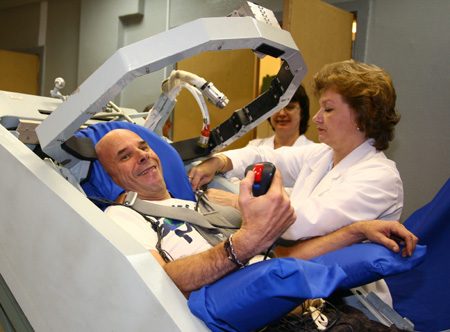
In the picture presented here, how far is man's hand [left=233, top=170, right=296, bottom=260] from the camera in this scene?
95 cm

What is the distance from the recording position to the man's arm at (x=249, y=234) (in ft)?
3.14

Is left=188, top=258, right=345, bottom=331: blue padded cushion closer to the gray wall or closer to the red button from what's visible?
the red button

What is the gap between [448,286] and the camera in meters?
1.59

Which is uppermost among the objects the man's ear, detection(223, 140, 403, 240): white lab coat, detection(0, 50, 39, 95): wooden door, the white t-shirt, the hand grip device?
detection(0, 50, 39, 95): wooden door

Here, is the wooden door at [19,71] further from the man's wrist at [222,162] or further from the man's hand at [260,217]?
the man's hand at [260,217]

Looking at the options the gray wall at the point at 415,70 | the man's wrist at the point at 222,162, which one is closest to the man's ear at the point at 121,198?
the man's wrist at the point at 222,162

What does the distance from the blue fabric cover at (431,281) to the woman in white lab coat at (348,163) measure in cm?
30

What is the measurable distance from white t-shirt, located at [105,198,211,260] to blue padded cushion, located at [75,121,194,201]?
271mm

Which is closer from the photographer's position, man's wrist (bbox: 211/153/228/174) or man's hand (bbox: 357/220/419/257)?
man's hand (bbox: 357/220/419/257)

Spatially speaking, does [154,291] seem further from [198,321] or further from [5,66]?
[5,66]

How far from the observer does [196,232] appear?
139 centimetres

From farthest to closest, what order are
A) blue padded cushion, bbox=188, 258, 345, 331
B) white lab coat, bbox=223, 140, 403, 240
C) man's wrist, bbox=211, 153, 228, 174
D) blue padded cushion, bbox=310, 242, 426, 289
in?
man's wrist, bbox=211, 153, 228, 174 → white lab coat, bbox=223, 140, 403, 240 → blue padded cushion, bbox=310, 242, 426, 289 → blue padded cushion, bbox=188, 258, 345, 331

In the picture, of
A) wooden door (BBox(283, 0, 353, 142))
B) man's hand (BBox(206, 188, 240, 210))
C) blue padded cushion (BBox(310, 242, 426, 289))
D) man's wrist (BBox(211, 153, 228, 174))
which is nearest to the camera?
blue padded cushion (BBox(310, 242, 426, 289))

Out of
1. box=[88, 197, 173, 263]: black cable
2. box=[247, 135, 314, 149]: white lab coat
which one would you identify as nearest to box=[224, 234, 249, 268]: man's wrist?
box=[88, 197, 173, 263]: black cable
